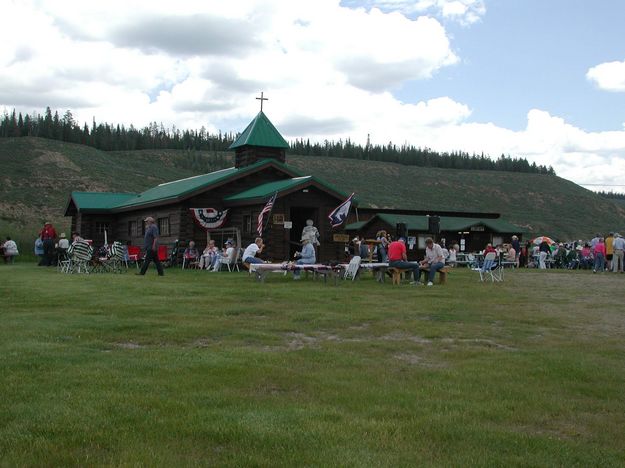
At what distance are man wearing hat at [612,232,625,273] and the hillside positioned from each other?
4359cm

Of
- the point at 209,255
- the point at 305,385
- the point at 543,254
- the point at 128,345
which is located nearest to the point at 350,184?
the point at 543,254

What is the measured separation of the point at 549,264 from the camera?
37094mm

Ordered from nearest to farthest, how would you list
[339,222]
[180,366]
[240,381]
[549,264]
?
[240,381] < [180,366] < [339,222] < [549,264]

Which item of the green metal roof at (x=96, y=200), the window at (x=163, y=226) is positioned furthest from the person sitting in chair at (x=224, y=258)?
the green metal roof at (x=96, y=200)

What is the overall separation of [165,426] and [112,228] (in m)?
35.1

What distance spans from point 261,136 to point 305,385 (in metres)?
26.3

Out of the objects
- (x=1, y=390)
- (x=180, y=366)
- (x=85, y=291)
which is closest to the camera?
(x=1, y=390)

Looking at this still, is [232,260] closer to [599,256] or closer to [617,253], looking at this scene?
[599,256]

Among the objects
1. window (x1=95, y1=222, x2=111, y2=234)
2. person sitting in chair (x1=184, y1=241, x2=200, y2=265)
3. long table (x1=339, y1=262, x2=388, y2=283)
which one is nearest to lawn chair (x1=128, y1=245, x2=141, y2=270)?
person sitting in chair (x1=184, y1=241, x2=200, y2=265)

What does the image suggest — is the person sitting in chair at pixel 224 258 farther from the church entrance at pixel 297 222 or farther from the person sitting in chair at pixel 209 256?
the church entrance at pixel 297 222

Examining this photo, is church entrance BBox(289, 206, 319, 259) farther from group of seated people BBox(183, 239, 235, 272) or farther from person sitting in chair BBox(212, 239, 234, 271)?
person sitting in chair BBox(212, 239, 234, 271)

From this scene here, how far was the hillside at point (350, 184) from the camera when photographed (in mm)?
73188

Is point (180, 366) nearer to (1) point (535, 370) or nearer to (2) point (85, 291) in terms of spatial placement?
(1) point (535, 370)

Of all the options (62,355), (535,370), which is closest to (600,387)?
(535,370)
